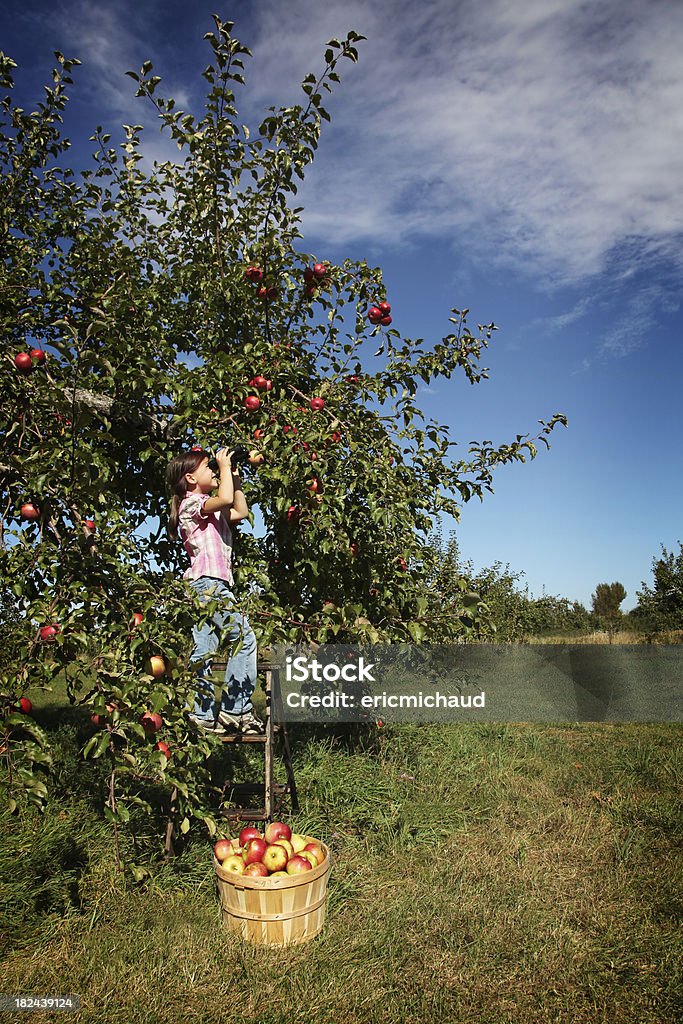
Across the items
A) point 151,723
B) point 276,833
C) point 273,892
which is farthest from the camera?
point 276,833

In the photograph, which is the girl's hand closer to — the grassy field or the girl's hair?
the girl's hair

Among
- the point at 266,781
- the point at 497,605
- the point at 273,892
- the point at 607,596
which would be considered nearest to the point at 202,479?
the point at 266,781

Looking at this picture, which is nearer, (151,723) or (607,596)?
(151,723)

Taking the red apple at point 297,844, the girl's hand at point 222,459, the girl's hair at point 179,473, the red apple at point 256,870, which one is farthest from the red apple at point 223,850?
the girl's hand at point 222,459

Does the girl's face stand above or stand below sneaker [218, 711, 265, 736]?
above

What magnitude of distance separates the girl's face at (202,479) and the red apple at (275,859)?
183cm

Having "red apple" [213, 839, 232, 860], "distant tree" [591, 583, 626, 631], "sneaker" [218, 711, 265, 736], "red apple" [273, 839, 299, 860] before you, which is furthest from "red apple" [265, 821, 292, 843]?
"distant tree" [591, 583, 626, 631]

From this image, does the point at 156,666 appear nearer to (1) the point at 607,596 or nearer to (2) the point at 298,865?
(2) the point at 298,865

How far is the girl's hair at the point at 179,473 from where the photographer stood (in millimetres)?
3742

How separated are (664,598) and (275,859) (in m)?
13.3

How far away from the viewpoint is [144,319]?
4.66 meters

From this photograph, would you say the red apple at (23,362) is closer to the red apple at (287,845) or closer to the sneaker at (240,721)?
the sneaker at (240,721)

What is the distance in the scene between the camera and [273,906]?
2.60 metres

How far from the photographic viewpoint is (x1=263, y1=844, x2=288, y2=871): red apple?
278 centimetres
